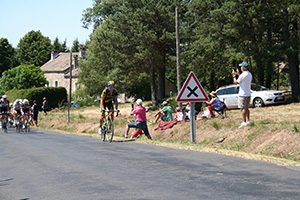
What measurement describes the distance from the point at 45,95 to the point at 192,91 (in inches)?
2018

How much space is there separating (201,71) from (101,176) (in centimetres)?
3488

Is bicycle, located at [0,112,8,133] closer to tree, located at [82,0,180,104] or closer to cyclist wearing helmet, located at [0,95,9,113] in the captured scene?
cyclist wearing helmet, located at [0,95,9,113]

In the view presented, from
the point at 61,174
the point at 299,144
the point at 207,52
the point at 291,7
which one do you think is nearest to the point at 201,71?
the point at 207,52

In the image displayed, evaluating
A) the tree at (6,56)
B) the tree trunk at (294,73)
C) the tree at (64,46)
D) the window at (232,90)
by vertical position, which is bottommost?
the window at (232,90)

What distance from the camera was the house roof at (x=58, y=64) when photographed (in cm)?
10607

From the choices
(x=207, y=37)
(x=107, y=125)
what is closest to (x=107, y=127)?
(x=107, y=125)

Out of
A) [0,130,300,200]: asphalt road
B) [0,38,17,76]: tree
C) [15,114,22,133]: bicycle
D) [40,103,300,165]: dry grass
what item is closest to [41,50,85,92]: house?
[0,38,17,76]: tree

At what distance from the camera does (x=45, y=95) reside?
6581cm

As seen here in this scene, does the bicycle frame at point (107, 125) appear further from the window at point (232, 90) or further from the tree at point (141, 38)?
the tree at point (141, 38)

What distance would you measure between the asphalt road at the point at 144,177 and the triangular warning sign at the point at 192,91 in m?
2.80

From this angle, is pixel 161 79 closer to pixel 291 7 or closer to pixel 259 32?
pixel 259 32

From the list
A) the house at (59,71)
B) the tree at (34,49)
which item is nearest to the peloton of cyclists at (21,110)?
the house at (59,71)

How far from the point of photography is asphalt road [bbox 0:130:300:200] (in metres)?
8.02

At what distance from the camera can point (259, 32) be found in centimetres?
3766
